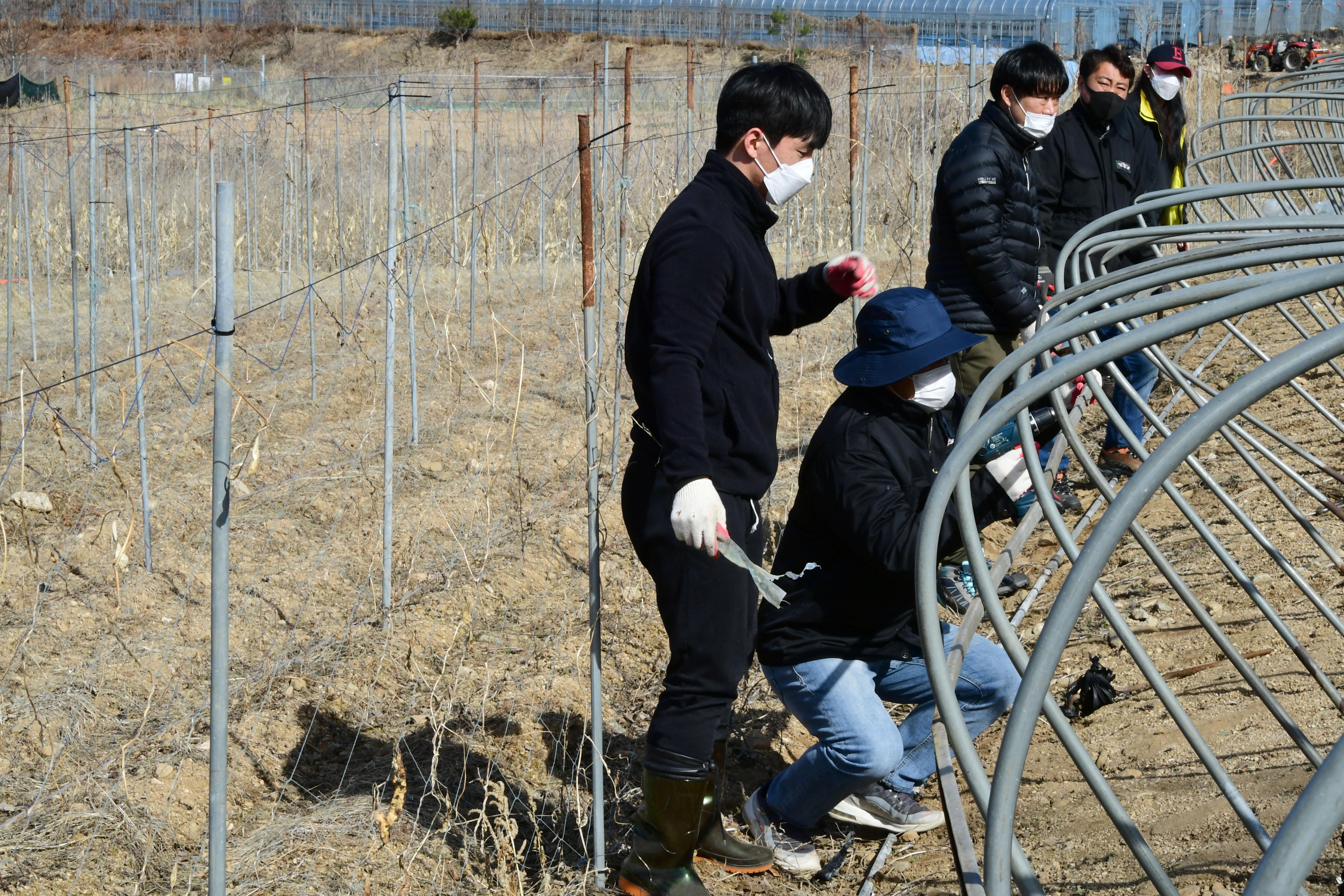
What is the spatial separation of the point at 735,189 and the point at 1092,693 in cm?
177

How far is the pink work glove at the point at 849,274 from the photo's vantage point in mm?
2459

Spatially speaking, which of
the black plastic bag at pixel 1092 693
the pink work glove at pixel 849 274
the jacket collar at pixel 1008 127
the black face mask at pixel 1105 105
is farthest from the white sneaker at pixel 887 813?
the black face mask at pixel 1105 105

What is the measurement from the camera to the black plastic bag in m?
3.15

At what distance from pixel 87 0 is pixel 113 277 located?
28.8 meters

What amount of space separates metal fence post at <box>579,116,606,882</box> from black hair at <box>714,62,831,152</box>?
379mm

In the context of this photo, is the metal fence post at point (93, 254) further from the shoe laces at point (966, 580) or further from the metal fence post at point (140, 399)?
the shoe laces at point (966, 580)

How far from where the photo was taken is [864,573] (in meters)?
2.42

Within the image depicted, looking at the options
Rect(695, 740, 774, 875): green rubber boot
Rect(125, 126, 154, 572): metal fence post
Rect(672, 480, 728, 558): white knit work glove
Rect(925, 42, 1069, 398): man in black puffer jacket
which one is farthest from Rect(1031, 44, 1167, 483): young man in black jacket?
Rect(125, 126, 154, 572): metal fence post

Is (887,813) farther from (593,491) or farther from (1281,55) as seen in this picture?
(1281,55)

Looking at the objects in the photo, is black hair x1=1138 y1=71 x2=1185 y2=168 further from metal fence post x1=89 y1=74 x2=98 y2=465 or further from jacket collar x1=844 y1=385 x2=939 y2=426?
metal fence post x1=89 y1=74 x2=98 y2=465

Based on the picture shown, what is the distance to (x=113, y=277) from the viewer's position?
32.8ft

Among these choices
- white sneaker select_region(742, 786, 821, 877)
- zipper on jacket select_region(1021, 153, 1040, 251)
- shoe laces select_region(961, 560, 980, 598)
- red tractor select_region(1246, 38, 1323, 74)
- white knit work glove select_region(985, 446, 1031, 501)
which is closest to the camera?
white knit work glove select_region(985, 446, 1031, 501)

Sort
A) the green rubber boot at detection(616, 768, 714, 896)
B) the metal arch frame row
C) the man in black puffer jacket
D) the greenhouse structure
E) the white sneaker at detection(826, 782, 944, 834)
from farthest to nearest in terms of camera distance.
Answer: the greenhouse structure → the man in black puffer jacket → the white sneaker at detection(826, 782, 944, 834) → the green rubber boot at detection(616, 768, 714, 896) → the metal arch frame row

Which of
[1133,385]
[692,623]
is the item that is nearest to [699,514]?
[692,623]
